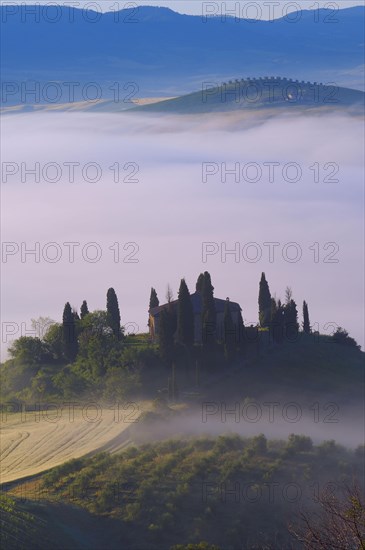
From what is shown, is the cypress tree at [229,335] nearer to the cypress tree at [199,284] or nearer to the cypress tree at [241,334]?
the cypress tree at [241,334]

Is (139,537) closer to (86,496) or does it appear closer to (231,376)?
(86,496)

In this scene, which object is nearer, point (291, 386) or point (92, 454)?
point (92, 454)

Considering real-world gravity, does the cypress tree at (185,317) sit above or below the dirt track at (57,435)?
above

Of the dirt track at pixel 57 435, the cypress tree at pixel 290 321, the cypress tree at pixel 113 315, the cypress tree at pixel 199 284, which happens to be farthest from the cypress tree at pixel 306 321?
the dirt track at pixel 57 435

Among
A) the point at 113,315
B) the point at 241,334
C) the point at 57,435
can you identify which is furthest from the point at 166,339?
the point at 57,435

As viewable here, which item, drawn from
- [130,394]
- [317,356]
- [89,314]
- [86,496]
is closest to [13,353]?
[89,314]

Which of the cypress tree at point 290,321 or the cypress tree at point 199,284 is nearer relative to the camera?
the cypress tree at point 199,284
